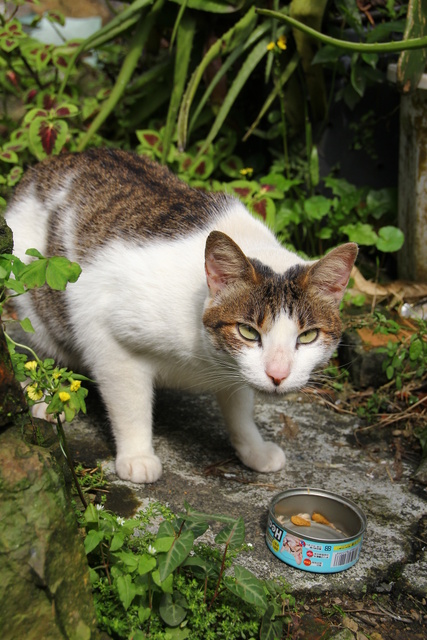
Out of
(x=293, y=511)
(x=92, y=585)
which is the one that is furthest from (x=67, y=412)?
(x=293, y=511)

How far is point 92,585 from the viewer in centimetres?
194

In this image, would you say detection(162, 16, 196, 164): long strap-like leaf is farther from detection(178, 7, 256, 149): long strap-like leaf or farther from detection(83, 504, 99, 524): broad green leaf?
detection(83, 504, 99, 524): broad green leaf

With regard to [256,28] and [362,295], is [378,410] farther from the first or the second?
[256,28]

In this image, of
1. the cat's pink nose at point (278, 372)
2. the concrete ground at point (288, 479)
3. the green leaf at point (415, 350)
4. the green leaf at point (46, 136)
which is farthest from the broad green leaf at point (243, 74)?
the cat's pink nose at point (278, 372)

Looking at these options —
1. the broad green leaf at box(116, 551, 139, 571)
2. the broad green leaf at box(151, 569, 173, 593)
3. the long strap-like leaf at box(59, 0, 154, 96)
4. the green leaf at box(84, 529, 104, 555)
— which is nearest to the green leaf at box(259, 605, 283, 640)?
the broad green leaf at box(151, 569, 173, 593)

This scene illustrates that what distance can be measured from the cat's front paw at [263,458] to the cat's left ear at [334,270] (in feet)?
2.70

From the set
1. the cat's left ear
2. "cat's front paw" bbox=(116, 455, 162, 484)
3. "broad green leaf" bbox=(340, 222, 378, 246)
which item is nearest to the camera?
the cat's left ear

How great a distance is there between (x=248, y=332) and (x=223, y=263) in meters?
0.25

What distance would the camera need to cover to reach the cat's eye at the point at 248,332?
240 centimetres

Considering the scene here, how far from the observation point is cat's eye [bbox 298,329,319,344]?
7.94 feet

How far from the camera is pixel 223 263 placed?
2.39 meters

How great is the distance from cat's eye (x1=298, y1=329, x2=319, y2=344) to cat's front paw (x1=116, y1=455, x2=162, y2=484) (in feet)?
2.73

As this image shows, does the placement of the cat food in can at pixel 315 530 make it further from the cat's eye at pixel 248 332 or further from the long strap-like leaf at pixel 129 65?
the long strap-like leaf at pixel 129 65

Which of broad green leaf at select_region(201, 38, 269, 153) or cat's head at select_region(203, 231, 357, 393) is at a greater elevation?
broad green leaf at select_region(201, 38, 269, 153)
